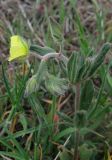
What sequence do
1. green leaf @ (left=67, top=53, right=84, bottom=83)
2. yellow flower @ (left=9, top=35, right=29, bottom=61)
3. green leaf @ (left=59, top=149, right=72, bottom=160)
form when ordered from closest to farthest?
1. yellow flower @ (left=9, top=35, right=29, bottom=61)
2. green leaf @ (left=67, top=53, right=84, bottom=83)
3. green leaf @ (left=59, top=149, right=72, bottom=160)

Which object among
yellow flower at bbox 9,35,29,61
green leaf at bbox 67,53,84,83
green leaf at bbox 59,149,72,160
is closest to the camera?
yellow flower at bbox 9,35,29,61

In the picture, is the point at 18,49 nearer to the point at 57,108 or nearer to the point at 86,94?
the point at 86,94

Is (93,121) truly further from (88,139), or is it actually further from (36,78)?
(36,78)

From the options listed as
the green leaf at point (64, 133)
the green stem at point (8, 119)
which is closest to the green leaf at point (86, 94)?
the green leaf at point (64, 133)

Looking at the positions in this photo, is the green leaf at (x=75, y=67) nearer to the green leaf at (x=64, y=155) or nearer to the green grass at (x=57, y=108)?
the green grass at (x=57, y=108)

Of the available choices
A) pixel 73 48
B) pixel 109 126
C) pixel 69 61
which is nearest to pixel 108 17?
pixel 73 48

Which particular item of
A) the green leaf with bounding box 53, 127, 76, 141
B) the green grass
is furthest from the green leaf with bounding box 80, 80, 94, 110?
the green leaf with bounding box 53, 127, 76, 141

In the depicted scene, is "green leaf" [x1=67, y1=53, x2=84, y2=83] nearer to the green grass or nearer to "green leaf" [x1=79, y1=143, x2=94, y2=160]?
the green grass

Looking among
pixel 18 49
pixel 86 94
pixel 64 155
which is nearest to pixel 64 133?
pixel 64 155
